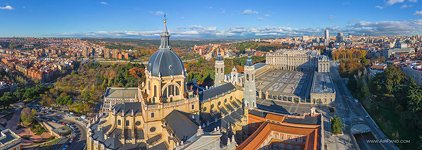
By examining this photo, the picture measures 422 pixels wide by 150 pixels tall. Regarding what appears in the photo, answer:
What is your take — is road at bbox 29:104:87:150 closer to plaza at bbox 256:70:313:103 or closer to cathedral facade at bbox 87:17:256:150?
cathedral facade at bbox 87:17:256:150

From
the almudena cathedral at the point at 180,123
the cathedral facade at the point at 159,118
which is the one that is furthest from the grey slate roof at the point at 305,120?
the cathedral facade at the point at 159,118

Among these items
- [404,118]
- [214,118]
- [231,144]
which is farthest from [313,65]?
[231,144]

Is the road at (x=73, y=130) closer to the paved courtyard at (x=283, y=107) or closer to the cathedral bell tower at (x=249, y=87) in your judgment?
the cathedral bell tower at (x=249, y=87)

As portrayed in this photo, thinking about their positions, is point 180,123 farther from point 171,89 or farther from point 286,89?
point 286,89

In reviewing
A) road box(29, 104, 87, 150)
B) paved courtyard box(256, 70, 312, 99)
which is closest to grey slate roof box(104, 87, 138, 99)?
road box(29, 104, 87, 150)

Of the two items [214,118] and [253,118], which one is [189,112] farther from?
[253,118]

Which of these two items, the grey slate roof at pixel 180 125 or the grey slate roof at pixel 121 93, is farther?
the grey slate roof at pixel 121 93
